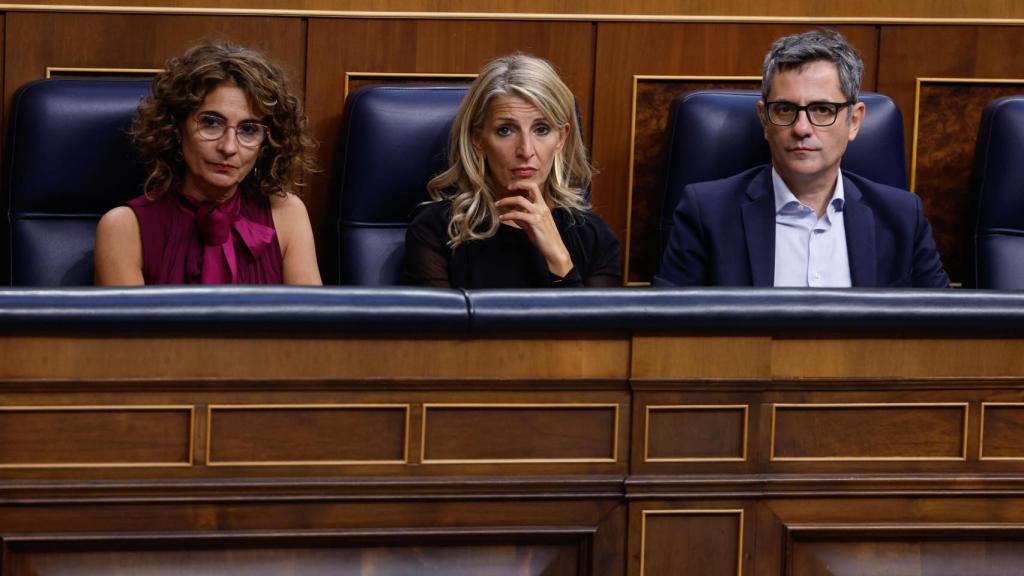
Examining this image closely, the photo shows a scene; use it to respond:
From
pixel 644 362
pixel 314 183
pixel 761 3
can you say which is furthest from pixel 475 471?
pixel 761 3

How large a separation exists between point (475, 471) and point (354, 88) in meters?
0.88

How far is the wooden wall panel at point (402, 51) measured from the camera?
70.0 inches

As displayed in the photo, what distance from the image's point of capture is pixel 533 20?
180 cm

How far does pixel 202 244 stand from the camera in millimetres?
1586

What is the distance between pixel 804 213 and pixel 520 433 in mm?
711

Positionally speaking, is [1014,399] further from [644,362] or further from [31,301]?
[31,301]

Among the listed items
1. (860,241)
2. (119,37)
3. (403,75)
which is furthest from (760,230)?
(119,37)

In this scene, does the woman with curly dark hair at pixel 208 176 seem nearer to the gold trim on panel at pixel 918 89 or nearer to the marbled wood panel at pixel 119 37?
the marbled wood panel at pixel 119 37

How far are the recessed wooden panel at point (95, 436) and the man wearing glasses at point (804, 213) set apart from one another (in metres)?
0.75

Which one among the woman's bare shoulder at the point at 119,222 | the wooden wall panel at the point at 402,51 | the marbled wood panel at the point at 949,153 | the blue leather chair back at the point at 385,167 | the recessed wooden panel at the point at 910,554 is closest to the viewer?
the recessed wooden panel at the point at 910,554

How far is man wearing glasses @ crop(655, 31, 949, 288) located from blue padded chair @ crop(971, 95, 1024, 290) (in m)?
0.16

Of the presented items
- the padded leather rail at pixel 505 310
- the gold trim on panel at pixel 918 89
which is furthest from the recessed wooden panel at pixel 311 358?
the gold trim on panel at pixel 918 89

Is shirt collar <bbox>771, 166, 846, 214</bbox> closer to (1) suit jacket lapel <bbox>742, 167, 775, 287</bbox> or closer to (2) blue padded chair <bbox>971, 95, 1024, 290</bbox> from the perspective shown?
(1) suit jacket lapel <bbox>742, 167, 775, 287</bbox>

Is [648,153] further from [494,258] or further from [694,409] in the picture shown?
[694,409]
